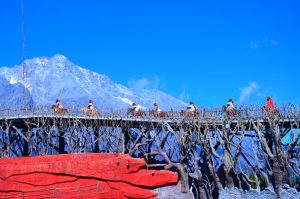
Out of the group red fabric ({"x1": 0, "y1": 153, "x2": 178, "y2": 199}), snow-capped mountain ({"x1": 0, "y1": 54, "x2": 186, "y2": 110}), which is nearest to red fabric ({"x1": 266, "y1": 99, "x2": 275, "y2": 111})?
red fabric ({"x1": 0, "y1": 153, "x2": 178, "y2": 199})

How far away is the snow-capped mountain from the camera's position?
97.1 m

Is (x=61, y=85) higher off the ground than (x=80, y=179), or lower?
higher

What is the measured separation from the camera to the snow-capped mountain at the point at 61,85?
9707cm

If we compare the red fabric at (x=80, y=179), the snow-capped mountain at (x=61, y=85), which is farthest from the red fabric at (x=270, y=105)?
the snow-capped mountain at (x=61, y=85)

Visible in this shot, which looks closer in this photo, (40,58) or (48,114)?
(48,114)

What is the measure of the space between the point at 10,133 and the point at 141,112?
868 centimetres

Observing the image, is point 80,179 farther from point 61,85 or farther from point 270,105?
point 61,85

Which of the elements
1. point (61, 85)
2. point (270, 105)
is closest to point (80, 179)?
point (270, 105)

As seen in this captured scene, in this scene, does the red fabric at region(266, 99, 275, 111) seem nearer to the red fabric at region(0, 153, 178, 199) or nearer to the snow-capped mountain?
the red fabric at region(0, 153, 178, 199)

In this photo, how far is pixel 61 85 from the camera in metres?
106

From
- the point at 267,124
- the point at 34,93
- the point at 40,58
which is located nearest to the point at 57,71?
the point at 40,58

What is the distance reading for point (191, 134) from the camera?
80.1 ft

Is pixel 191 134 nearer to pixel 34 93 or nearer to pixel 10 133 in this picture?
pixel 10 133

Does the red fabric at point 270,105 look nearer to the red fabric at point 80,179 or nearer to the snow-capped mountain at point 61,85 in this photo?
the red fabric at point 80,179
